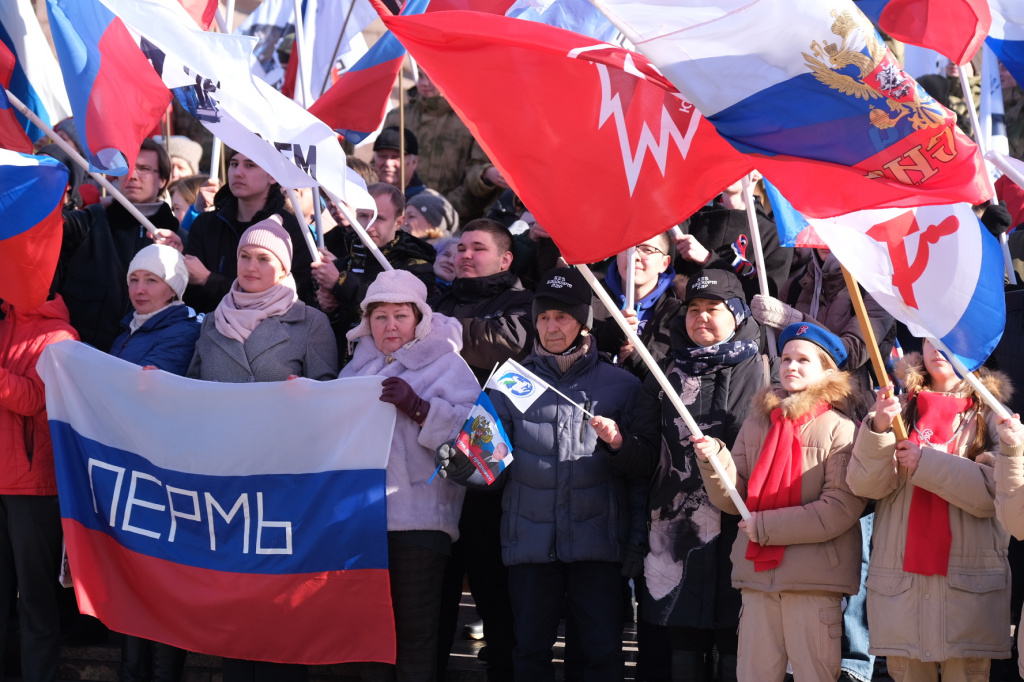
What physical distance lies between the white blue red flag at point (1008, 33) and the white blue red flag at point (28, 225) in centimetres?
466

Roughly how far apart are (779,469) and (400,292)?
1922mm

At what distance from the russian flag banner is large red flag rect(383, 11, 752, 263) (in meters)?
1.53

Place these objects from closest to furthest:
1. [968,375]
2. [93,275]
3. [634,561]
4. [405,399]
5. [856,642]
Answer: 1. [968,375]
2. [856,642]
3. [634,561]
4. [405,399]
5. [93,275]

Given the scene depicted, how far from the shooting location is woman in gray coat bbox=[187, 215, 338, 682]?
19.8 feet

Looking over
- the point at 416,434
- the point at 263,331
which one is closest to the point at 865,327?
the point at 416,434

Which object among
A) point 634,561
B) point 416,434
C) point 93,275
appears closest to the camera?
point 634,561

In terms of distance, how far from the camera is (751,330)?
18.3ft

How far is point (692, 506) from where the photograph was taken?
213 inches

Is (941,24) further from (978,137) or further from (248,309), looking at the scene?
(248,309)

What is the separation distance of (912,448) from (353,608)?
256 centimetres

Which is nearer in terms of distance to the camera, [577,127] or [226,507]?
[577,127]

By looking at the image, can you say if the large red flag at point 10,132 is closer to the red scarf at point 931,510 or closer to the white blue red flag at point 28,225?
the white blue red flag at point 28,225

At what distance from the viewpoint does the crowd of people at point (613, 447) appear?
4.96m

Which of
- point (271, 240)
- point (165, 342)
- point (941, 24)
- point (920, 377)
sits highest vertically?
Answer: point (941, 24)
